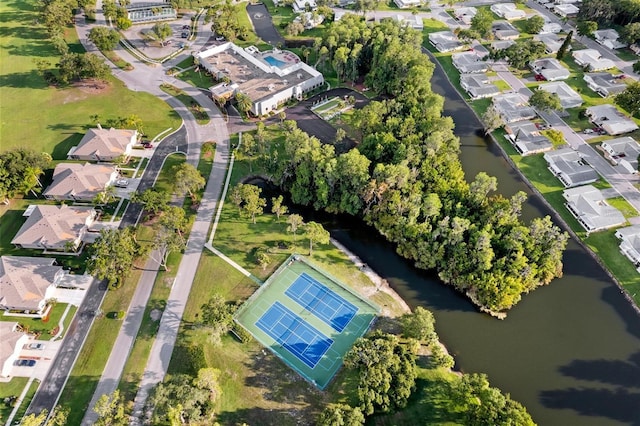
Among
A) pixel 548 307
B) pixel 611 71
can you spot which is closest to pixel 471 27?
pixel 611 71

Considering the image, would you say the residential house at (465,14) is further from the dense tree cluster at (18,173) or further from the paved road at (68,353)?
the paved road at (68,353)

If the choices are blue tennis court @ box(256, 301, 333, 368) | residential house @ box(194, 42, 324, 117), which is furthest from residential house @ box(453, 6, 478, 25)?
blue tennis court @ box(256, 301, 333, 368)

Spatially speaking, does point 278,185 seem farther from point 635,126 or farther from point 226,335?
point 635,126

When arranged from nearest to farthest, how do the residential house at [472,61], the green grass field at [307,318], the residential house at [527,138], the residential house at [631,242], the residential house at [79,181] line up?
the green grass field at [307,318] → the residential house at [631,242] → the residential house at [79,181] → the residential house at [527,138] → the residential house at [472,61]

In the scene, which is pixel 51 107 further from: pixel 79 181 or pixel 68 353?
pixel 68 353

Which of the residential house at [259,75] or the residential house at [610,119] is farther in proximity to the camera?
the residential house at [259,75]

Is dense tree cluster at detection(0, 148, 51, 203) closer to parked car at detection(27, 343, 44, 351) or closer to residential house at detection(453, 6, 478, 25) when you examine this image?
parked car at detection(27, 343, 44, 351)

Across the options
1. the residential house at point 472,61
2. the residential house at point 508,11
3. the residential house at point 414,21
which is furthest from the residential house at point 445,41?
the residential house at point 508,11
